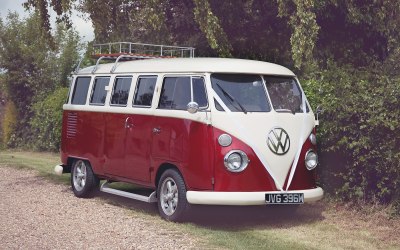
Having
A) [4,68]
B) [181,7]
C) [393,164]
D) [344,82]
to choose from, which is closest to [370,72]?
[344,82]

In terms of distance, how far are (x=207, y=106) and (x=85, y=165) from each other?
12.7 feet

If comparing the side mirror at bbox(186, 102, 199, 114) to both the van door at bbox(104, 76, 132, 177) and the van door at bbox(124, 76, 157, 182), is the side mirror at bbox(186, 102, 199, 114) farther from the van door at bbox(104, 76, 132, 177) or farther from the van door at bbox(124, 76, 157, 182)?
the van door at bbox(104, 76, 132, 177)

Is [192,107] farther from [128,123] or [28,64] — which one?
[28,64]

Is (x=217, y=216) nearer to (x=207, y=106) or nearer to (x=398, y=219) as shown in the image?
(x=207, y=106)

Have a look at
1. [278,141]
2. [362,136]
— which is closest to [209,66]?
[278,141]

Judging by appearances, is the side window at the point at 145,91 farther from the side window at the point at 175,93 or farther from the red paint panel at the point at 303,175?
the red paint panel at the point at 303,175

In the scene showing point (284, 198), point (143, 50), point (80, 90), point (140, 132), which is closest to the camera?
point (284, 198)

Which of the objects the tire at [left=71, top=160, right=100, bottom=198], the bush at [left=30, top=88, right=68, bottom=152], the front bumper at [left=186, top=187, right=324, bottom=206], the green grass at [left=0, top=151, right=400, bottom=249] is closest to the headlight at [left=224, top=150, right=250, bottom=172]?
the front bumper at [left=186, top=187, right=324, bottom=206]

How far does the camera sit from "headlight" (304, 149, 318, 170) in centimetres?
981

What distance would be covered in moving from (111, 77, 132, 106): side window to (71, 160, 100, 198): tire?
1506mm

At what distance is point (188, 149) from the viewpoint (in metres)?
9.39

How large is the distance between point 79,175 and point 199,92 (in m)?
3.96

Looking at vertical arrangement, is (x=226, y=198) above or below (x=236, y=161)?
below

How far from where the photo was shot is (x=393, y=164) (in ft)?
31.1
